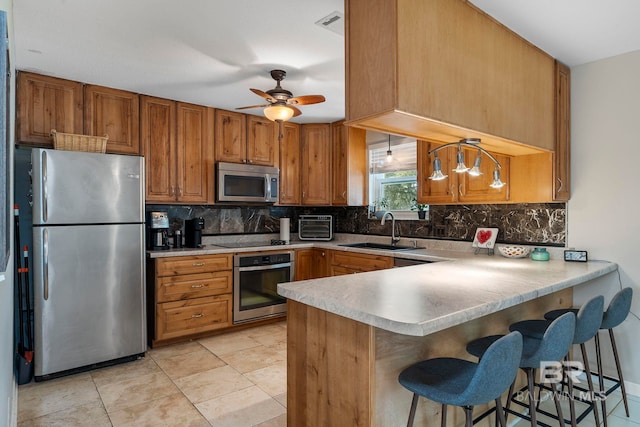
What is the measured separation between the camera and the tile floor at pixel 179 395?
2.34 m

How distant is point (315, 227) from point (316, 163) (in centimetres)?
81

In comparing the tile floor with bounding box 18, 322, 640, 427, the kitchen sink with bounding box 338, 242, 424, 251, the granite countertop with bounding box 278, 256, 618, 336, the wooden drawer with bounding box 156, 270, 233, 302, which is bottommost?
the tile floor with bounding box 18, 322, 640, 427

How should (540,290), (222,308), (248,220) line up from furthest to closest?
(248,220) < (222,308) < (540,290)

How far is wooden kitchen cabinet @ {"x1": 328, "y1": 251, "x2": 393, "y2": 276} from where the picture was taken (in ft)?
12.0

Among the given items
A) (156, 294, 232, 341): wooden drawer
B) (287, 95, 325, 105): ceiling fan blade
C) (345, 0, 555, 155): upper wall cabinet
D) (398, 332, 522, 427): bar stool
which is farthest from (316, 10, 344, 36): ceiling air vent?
(156, 294, 232, 341): wooden drawer

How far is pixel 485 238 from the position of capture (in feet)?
11.1

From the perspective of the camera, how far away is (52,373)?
9.34 ft

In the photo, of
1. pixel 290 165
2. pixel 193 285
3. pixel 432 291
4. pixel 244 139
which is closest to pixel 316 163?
pixel 290 165

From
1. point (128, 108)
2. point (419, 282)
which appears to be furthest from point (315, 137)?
point (419, 282)

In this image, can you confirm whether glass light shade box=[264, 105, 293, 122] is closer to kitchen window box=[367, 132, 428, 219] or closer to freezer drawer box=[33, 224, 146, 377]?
freezer drawer box=[33, 224, 146, 377]

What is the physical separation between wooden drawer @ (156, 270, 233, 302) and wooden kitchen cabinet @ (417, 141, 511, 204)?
2108 mm

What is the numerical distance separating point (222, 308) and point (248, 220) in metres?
1.22

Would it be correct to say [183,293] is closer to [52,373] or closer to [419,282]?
[52,373]

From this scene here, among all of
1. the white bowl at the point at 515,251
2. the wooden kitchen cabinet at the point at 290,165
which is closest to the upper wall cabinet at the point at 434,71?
the white bowl at the point at 515,251
